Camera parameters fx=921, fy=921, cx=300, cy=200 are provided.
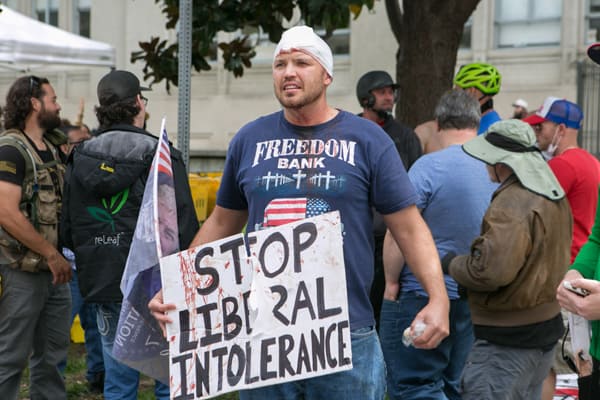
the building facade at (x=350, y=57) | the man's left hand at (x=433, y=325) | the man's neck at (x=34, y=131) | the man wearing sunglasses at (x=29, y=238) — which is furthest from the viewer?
the building facade at (x=350, y=57)

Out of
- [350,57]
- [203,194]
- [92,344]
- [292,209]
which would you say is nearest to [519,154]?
[292,209]

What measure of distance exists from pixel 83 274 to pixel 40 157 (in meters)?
0.85

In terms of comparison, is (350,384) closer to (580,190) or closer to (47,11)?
(580,190)

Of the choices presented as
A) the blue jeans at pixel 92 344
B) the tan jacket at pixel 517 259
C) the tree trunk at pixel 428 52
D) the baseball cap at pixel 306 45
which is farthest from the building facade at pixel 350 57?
the baseball cap at pixel 306 45

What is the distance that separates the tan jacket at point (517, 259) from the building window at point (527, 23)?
13098 mm

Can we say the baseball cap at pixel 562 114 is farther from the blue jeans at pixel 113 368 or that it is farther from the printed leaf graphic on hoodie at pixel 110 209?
the blue jeans at pixel 113 368

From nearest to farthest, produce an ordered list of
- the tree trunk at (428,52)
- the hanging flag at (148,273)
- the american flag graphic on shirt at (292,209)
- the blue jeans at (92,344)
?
the american flag graphic on shirt at (292,209) < the hanging flag at (148,273) < the blue jeans at (92,344) < the tree trunk at (428,52)

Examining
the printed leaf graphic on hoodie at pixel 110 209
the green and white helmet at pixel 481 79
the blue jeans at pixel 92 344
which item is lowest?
the blue jeans at pixel 92 344

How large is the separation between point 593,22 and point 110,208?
44.1 feet

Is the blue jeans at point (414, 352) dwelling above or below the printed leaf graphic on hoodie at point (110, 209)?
below

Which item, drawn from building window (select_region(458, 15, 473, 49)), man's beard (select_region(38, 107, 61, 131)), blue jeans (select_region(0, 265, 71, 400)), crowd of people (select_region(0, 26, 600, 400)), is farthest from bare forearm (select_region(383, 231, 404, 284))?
building window (select_region(458, 15, 473, 49))

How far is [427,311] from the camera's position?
314 cm

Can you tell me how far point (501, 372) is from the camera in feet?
13.7

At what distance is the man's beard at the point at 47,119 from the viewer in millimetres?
5316
